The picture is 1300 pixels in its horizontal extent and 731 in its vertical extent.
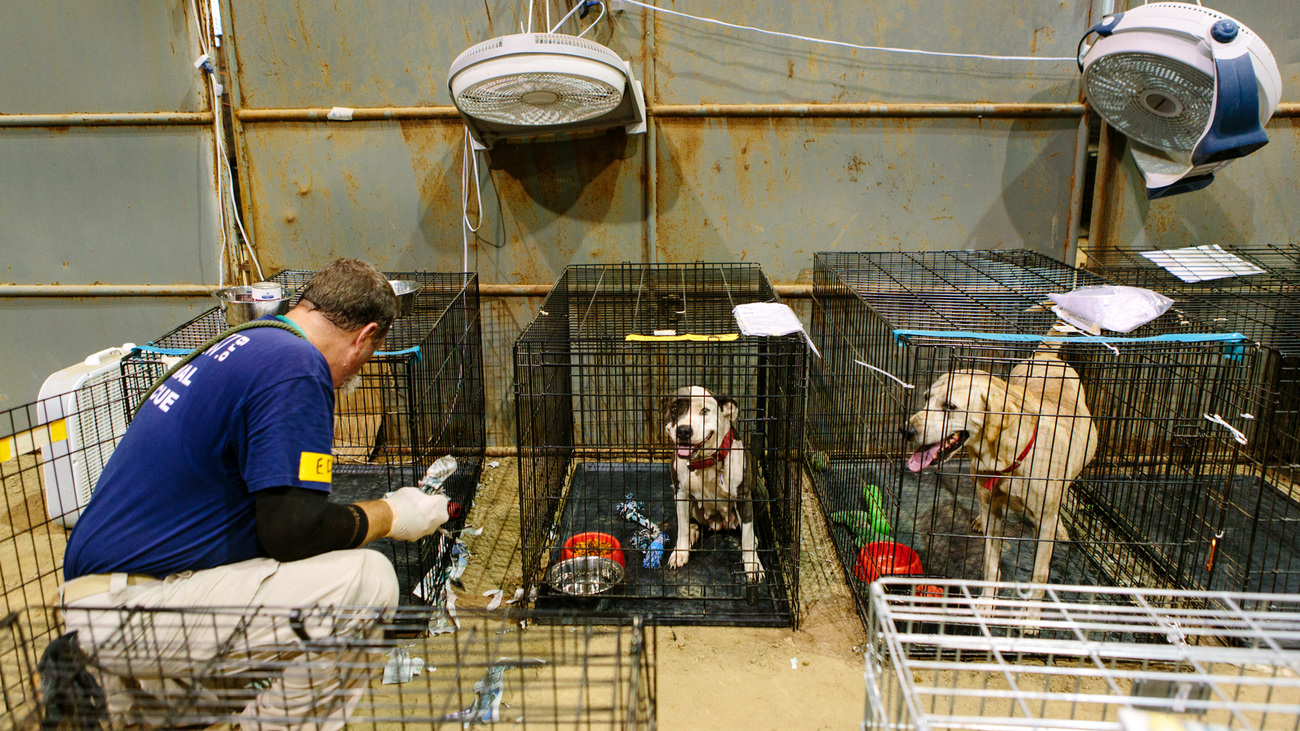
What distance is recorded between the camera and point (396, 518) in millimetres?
2330

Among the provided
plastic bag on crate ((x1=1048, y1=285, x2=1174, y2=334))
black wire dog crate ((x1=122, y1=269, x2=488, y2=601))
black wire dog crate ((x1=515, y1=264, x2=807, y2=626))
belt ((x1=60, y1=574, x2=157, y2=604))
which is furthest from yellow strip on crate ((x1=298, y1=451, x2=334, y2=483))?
plastic bag on crate ((x1=1048, y1=285, x2=1174, y2=334))

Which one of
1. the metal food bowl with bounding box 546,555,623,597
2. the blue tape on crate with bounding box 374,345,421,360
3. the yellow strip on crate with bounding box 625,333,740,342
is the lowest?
the metal food bowl with bounding box 546,555,623,597

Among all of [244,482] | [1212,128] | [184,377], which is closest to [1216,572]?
[1212,128]

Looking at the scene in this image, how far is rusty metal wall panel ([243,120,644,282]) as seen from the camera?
4.31 metres

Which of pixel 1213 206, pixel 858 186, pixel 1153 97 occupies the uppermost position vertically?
pixel 1153 97

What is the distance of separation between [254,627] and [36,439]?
3.23 m

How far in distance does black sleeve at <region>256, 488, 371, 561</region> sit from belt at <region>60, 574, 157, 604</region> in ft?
1.10

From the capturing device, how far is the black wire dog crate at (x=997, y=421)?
271cm

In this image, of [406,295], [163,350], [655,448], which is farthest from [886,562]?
[163,350]

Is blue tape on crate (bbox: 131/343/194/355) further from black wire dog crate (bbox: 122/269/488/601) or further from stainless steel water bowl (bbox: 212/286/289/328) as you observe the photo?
stainless steel water bowl (bbox: 212/286/289/328)

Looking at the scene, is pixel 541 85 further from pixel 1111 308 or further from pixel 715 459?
pixel 1111 308

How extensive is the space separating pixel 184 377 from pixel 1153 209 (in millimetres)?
4754

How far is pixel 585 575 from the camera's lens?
3.13 meters

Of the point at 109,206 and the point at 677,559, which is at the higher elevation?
the point at 109,206
